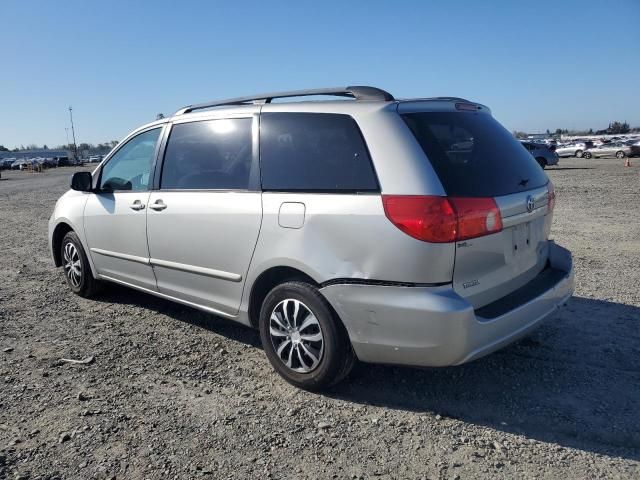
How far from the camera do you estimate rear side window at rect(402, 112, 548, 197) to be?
3.02m

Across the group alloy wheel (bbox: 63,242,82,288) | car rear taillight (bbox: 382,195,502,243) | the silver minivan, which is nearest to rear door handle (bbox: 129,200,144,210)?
the silver minivan

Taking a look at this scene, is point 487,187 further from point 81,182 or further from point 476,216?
point 81,182

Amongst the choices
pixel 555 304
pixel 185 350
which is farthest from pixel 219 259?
pixel 555 304

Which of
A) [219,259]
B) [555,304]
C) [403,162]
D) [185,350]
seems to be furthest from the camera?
[185,350]

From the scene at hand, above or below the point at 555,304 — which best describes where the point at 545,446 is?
below

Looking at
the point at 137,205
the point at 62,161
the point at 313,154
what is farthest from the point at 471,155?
the point at 62,161

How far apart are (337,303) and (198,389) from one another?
1193 mm

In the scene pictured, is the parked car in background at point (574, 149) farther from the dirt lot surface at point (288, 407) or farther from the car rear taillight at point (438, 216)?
the car rear taillight at point (438, 216)

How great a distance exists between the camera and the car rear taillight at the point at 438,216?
2842 mm

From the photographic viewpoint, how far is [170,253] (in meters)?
4.27

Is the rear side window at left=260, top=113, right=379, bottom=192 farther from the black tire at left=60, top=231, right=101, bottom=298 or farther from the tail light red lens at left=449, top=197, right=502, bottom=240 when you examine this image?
the black tire at left=60, top=231, right=101, bottom=298

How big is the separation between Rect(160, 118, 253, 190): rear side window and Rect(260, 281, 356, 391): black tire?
85 centimetres

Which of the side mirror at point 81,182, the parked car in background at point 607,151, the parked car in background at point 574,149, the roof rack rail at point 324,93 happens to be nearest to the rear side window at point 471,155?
the roof rack rail at point 324,93

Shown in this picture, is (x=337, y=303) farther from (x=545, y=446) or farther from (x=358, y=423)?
(x=545, y=446)
